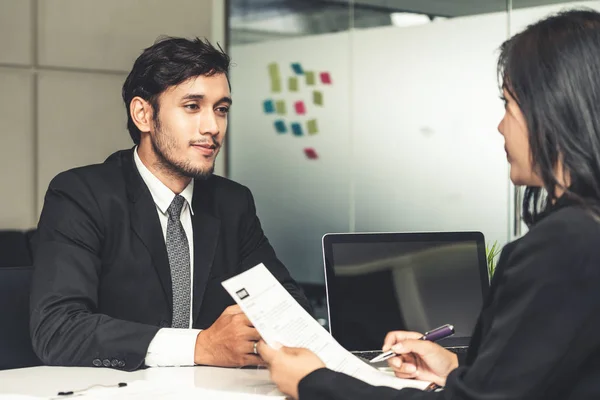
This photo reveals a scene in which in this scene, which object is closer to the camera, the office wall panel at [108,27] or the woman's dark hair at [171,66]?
the woman's dark hair at [171,66]

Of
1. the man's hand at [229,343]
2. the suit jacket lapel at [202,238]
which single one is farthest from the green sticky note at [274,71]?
the man's hand at [229,343]

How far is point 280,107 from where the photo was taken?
5449mm

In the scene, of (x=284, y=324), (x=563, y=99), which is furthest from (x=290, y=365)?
(x=563, y=99)

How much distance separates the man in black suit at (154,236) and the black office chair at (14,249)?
56.2 inches

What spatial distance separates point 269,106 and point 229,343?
12.0 ft

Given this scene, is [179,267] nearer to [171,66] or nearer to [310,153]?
[171,66]

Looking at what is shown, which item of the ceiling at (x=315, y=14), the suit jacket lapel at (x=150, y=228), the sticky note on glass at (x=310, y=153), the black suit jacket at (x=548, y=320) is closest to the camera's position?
the black suit jacket at (x=548, y=320)

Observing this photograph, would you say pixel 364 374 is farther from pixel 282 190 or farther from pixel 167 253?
pixel 282 190

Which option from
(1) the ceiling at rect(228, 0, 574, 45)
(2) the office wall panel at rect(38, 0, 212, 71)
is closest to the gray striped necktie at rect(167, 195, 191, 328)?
(2) the office wall panel at rect(38, 0, 212, 71)

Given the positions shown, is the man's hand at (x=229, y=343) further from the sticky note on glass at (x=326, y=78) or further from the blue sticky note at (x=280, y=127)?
the blue sticky note at (x=280, y=127)

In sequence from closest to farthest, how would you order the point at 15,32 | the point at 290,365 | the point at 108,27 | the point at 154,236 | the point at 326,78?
the point at 290,365, the point at 154,236, the point at 15,32, the point at 108,27, the point at 326,78

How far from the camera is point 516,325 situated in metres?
1.25

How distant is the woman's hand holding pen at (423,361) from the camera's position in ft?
5.90

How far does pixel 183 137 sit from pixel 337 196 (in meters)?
2.88
